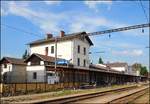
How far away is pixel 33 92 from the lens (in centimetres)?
3334

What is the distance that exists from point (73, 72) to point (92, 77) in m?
13.2

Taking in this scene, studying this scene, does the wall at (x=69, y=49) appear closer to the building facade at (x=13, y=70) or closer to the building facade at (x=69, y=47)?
the building facade at (x=69, y=47)

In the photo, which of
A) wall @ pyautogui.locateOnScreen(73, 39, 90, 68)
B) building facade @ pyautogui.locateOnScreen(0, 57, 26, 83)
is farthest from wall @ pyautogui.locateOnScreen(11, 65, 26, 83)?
wall @ pyautogui.locateOnScreen(73, 39, 90, 68)

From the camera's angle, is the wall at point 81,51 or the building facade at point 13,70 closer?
the building facade at point 13,70

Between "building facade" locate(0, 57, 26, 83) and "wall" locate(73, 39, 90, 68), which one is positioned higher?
"wall" locate(73, 39, 90, 68)

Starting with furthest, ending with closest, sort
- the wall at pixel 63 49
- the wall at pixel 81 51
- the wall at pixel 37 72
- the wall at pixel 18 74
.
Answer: the wall at pixel 81 51 < the wall at pixel 63 49 < the wall at pixel 18 74 < the wall at pixel 37 72

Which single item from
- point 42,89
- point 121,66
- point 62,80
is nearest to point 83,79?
point 62,80

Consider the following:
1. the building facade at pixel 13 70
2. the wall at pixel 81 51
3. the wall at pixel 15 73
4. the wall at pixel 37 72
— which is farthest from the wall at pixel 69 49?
the wall at pixel 15 73

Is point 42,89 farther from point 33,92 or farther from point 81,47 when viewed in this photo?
point 81,47

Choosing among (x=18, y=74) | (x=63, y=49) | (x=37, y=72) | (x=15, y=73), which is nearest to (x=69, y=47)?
(x=63, y=49)

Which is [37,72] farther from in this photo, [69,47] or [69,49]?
[69,47]

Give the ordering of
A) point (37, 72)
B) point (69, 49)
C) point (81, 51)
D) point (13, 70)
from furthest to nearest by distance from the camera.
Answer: point (81, 51) → point (69, 49) → point (13, 70) → point (37, 72)

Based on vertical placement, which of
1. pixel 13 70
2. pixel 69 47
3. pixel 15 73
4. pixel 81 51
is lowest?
pixel 15 73

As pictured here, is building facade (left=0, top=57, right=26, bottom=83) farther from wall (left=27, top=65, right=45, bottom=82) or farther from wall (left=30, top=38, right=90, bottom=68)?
wall (left=30, top=38, right=90, bottom=68)
